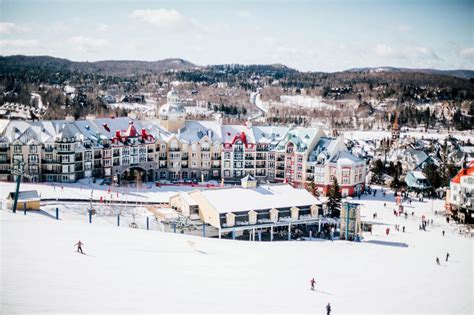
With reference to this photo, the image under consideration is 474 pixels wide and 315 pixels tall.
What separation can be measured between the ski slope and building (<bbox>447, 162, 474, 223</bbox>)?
10580 mm

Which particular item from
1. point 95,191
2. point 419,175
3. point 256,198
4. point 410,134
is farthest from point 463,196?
point 410,134

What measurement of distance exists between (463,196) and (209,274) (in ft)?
102

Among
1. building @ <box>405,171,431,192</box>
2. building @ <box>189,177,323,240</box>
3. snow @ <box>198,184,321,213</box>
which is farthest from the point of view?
building @ <box>405,171,431,192</box>

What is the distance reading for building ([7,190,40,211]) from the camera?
3934 cm

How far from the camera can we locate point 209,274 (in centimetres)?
2845

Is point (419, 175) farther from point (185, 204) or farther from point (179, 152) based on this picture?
point (185, 204)

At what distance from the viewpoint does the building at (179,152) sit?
185 ft

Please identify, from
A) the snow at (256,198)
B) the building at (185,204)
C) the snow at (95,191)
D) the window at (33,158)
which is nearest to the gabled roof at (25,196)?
the snow at (95,191)

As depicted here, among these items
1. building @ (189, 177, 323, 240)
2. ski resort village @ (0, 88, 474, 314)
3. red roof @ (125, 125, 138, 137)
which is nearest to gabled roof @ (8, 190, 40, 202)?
ski resort village @ (0, 88, 474, 314)

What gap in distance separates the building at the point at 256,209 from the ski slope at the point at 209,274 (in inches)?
142

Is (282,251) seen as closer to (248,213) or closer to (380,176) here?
(248,213)

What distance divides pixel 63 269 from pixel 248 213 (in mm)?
17989

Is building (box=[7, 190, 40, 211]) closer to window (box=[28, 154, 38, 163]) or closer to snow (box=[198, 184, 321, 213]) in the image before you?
snow (box=[198, 184, 321, 213])

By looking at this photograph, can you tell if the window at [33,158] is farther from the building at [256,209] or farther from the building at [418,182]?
the building at [418,182]
